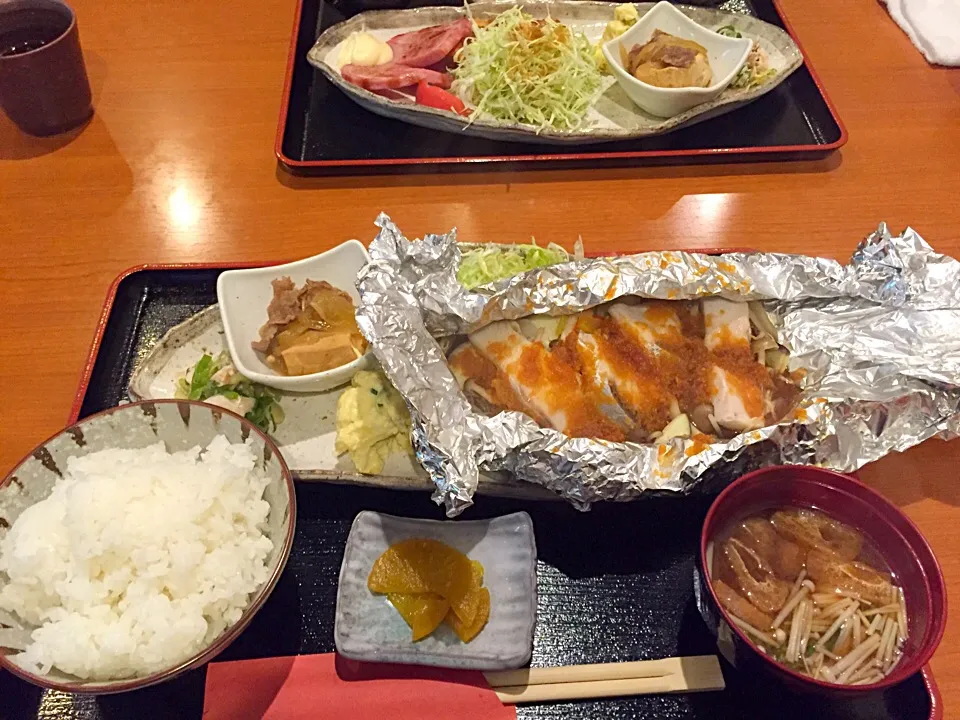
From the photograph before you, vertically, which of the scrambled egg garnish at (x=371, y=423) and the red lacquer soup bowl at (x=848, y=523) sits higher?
the red lacquer soup bowl at (x=848, y=523)

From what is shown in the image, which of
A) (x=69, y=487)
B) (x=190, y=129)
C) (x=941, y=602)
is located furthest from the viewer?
(x=190, y=129)

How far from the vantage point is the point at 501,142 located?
2.27 metres

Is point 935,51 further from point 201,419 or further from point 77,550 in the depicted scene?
point 77,550

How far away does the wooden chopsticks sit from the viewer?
1.26m

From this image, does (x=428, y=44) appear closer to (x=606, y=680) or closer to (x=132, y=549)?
(x=132, y=549)

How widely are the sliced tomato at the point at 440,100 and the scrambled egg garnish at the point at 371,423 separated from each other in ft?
3.76

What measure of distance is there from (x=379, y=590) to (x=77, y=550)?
55 centimetres

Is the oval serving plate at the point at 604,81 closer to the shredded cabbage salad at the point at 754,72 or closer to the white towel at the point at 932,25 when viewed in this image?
the shredded cabbage salad at the point at 754,72

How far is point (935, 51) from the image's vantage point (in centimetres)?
257

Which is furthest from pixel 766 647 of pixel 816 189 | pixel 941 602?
pixel 816 189

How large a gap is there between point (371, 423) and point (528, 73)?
1.48 meters

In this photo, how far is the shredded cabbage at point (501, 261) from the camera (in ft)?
5.88

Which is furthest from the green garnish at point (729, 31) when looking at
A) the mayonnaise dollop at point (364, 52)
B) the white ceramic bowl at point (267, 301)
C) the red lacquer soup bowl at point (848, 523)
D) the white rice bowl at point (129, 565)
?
the white rice bowl at point (129, 565)

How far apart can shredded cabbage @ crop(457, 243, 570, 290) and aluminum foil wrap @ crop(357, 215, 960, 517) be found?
0.22ft
